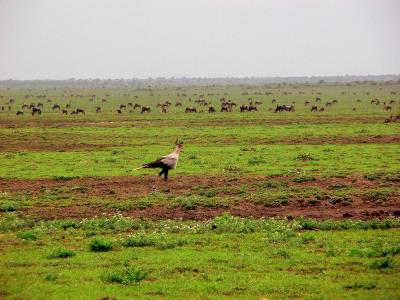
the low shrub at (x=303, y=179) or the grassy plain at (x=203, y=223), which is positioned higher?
the low shrub at (x=303, y=179)

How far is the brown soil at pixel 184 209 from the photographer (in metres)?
16.6

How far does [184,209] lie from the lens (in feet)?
56.5

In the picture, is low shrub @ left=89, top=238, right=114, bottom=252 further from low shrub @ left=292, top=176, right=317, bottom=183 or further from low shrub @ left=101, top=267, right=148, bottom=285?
low shrub @ left=292, top=176, right=317, bottom=183

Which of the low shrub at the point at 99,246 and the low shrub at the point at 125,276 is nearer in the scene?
the low shrub at the point at 125,276

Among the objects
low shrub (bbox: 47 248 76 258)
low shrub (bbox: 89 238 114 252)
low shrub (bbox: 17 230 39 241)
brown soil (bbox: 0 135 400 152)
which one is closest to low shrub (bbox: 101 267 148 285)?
low shrub (bbox: 47 248 76 258)

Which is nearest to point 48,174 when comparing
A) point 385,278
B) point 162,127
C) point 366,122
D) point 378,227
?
point 378,227

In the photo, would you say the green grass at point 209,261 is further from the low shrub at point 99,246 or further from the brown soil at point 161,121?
the brown soil at point 161,121

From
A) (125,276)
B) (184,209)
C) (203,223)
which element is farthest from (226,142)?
(125,276)

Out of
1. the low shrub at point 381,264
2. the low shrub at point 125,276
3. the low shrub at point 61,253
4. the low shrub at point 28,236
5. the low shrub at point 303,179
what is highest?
the low shrub at point 303,179

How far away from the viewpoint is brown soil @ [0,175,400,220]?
655 inches

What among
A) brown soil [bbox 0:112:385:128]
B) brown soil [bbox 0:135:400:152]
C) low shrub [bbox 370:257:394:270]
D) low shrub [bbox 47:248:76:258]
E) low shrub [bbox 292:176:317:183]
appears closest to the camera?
low shrub [bbox 370:257:394:270]

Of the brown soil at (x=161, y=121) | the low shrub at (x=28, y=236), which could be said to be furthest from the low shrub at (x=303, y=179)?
the brown soil at (x=161, y=121)

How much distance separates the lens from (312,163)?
26.1m

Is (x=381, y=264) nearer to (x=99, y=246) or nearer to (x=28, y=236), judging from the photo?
(x=99, y=246)
